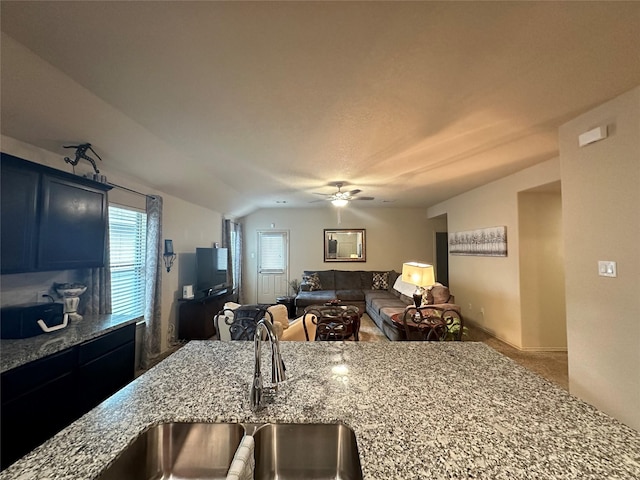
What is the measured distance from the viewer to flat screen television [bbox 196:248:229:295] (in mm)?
4426

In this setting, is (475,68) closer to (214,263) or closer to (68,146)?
(68,146)

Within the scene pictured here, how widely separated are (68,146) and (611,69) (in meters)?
4.02

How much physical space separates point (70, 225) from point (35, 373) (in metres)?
1.13

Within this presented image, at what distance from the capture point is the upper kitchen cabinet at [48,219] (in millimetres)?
1710

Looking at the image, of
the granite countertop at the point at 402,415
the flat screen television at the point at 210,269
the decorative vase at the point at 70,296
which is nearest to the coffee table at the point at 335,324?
the granite countertop at the point at 402,415

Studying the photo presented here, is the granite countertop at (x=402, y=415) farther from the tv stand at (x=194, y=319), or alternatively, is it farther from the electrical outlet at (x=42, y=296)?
the tv stand at (x=194, y=319)

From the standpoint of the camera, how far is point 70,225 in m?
2.14

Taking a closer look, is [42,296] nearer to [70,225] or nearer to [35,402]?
[70,225]

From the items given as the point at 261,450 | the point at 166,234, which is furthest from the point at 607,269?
the point at 166,234

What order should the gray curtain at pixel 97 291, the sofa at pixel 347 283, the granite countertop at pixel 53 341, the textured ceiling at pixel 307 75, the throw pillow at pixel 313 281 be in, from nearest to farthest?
the textured ceiling at pixel 307 75, the granite countertop at pixel 53 341, the gray curtain at pixel 97 291, the sofa at pixel 347 283, the throw pillow at pixel 313 281

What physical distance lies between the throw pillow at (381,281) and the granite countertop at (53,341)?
17.4 ft

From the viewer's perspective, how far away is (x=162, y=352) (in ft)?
12.2

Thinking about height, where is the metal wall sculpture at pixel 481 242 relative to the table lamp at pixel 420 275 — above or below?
above

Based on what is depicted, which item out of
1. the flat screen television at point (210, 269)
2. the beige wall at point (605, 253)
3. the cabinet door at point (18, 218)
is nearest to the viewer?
the cabinet door at point (18, 218)
